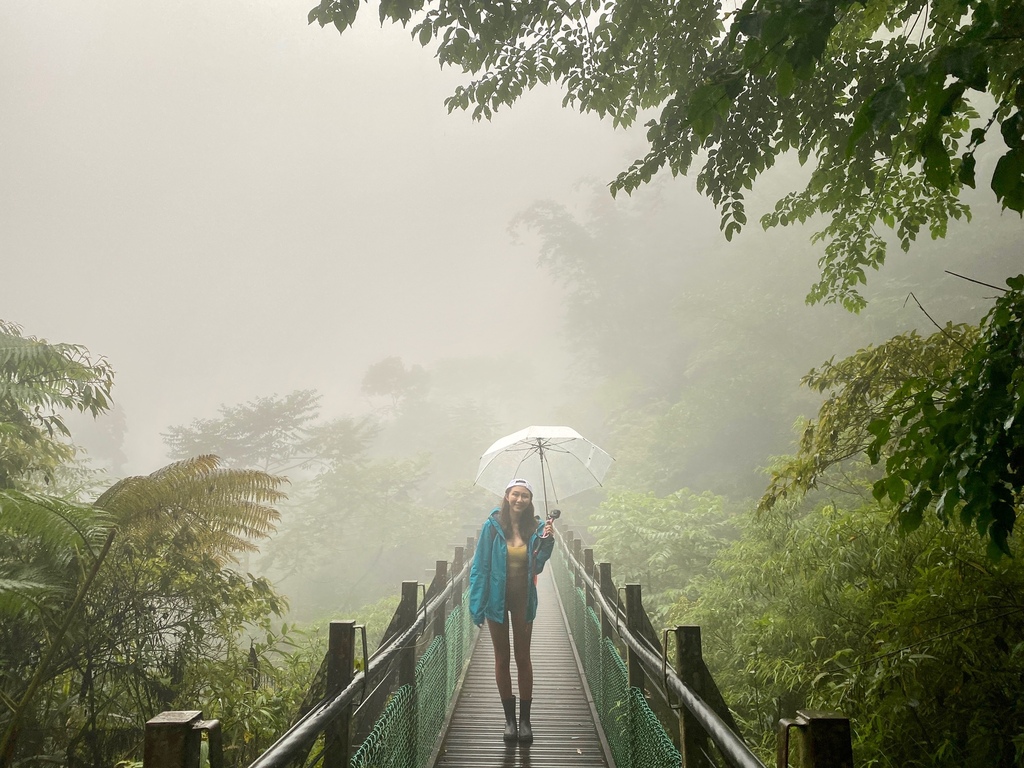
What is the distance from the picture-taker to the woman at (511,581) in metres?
3.67

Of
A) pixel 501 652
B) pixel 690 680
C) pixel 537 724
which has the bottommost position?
pixel 537 724

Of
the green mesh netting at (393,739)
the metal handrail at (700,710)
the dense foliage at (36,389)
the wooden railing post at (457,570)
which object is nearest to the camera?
the metal handrail at (700,710)

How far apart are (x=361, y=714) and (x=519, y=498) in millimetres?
1561

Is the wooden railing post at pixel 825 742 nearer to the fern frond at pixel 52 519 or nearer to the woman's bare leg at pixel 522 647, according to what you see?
the woman's bare leg at pixel 522 647

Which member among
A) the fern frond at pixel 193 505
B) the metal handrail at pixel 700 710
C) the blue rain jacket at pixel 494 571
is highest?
the fern frond at pixel 193 505

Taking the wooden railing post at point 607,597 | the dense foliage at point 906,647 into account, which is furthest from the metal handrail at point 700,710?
the wooden railing post at point 607,597

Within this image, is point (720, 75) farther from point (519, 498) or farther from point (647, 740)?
point (647, 740)

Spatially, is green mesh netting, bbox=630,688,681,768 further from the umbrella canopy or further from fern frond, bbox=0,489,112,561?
fern frond, bbox=0,489,112,561

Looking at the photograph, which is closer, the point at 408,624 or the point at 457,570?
the point at 408,624

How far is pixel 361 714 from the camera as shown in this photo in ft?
8.98

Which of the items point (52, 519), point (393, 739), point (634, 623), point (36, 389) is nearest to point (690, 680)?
point (634, 623)

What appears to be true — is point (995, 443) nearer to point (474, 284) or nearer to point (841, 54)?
point (841, 54)

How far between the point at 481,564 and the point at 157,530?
10.2ft

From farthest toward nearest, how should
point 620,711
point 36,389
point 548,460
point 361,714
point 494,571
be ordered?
point 548,460, point 36,389, point 494,571, point 620,711, point 361,714
